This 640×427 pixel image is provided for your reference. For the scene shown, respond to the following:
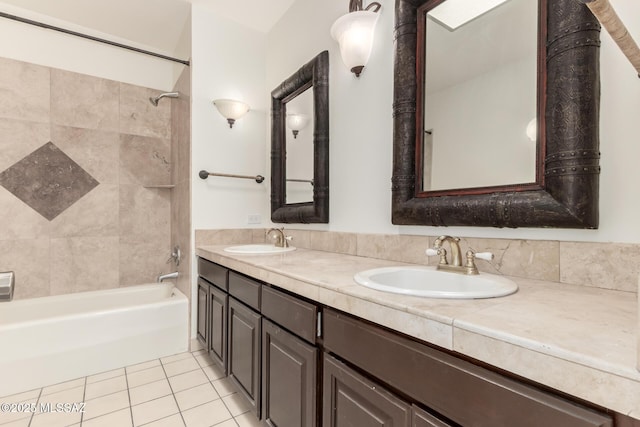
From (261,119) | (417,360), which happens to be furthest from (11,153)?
(417,360)

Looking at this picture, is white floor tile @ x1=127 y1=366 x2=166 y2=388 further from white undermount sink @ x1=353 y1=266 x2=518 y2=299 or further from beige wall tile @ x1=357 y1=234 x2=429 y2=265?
white undermount sink @ x1=353 y1=266 x2=518 y2=299

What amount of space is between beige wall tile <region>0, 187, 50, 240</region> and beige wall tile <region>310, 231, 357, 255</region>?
2.28 metres

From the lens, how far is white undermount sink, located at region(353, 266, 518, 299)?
2.55 ft

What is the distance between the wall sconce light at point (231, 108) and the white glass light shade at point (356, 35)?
3.43 feet

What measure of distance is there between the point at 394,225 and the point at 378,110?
1.97 feet

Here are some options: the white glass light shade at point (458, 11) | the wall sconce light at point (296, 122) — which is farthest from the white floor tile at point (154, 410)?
the white glass light shade at point (458, 11)

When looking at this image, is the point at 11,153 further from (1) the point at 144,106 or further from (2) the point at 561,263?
(2) the point at 561,263

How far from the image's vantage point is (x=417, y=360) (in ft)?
2.17

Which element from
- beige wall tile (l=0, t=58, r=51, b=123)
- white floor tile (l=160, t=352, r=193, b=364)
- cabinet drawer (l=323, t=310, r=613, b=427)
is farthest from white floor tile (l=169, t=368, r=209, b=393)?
beige wall tile (l=0, t=58, r=51, b=123)

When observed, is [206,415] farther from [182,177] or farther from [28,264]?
[28,264]

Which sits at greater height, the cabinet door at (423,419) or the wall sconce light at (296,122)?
the wall sconce light at (296,122)

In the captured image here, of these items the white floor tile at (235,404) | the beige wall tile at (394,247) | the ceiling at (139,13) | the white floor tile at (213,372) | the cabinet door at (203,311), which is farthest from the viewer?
the ceiling at (139,13)

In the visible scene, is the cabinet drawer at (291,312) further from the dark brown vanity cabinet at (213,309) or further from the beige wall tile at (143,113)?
the beige wall tile at (143,113)

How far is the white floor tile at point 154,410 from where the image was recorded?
59.5 inches
